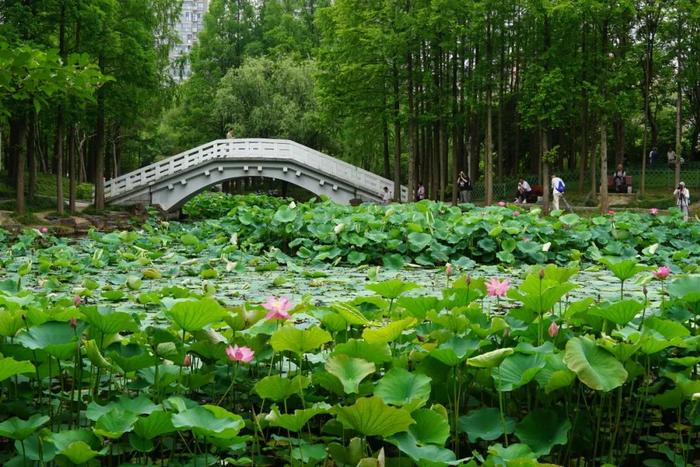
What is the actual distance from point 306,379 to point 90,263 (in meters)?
5.42

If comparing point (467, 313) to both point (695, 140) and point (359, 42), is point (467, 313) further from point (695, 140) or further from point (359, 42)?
point (695, 140)

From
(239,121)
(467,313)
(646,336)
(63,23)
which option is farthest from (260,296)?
(239,121)

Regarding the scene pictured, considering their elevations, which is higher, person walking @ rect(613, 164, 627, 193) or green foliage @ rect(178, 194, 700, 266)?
person walking @ rect(613, 164, 627, 193)

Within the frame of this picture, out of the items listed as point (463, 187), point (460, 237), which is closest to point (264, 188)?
point (463, 187)

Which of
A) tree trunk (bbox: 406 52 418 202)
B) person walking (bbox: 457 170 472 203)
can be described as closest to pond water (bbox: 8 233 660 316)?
person walking (bbox: 457 170 472 203)

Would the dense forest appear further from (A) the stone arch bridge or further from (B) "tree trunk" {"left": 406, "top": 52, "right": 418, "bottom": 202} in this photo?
(A) the stone arch bridge

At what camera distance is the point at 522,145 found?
1225 inches

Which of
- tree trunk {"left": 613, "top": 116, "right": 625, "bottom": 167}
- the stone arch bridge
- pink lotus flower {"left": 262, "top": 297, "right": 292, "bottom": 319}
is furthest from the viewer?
the stone arch bridge

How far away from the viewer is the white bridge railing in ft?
85.3

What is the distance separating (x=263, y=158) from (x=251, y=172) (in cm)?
78

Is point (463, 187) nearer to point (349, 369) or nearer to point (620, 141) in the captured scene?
point (620, 141)

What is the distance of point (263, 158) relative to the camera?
26750 mm

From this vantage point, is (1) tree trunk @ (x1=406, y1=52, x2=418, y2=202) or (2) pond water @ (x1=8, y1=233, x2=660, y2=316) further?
(1) tree trunk @ (x1=406, y1=52, x2=418, y2=202)

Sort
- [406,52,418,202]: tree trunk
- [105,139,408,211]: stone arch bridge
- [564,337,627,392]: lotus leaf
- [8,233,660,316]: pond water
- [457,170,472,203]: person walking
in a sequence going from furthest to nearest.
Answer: [105,139,408,211]: stone arch bridge < [406,52,418,202]: tree trunk < [457,170,472,203]: person walking < [8,233,660,316]: pond water < [564,337,627,392]: lotus leaf
